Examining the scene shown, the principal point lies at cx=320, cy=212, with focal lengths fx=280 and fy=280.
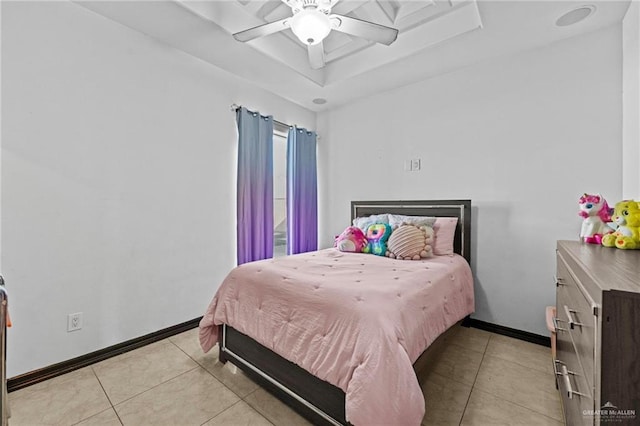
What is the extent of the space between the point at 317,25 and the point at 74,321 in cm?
253

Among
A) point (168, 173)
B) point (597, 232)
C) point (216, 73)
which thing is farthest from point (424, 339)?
point (216, 73)

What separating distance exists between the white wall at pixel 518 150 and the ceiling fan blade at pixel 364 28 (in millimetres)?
1354

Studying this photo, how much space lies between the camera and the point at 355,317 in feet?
4.22

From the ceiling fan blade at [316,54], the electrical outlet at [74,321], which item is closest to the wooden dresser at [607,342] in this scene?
the ceiling fan blade at [316,54]

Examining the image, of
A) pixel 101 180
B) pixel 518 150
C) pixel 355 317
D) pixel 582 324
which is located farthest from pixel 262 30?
pixel 518 150

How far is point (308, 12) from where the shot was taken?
1.57m

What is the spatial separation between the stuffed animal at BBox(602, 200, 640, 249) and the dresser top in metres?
0.04

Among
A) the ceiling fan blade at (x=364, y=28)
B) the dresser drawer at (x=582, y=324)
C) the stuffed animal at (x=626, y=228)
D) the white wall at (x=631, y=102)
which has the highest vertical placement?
the ceiling fan blade at (x=364, y=28)

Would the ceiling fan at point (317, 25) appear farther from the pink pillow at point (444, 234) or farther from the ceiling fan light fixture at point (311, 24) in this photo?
the pink pillow at point (444, 234)

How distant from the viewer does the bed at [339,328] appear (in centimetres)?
117

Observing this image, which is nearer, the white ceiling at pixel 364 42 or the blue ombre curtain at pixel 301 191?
the white ceiling at pixel 364 42

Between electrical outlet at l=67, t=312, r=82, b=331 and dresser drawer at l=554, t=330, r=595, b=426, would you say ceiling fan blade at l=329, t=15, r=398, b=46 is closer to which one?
dresser drawer at l=554, t=330, r=595, b=426

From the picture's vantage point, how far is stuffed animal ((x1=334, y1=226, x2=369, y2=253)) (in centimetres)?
270

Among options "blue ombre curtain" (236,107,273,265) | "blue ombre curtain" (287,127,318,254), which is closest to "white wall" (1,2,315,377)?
"blue ombre curtain" (236,107,273,265)
